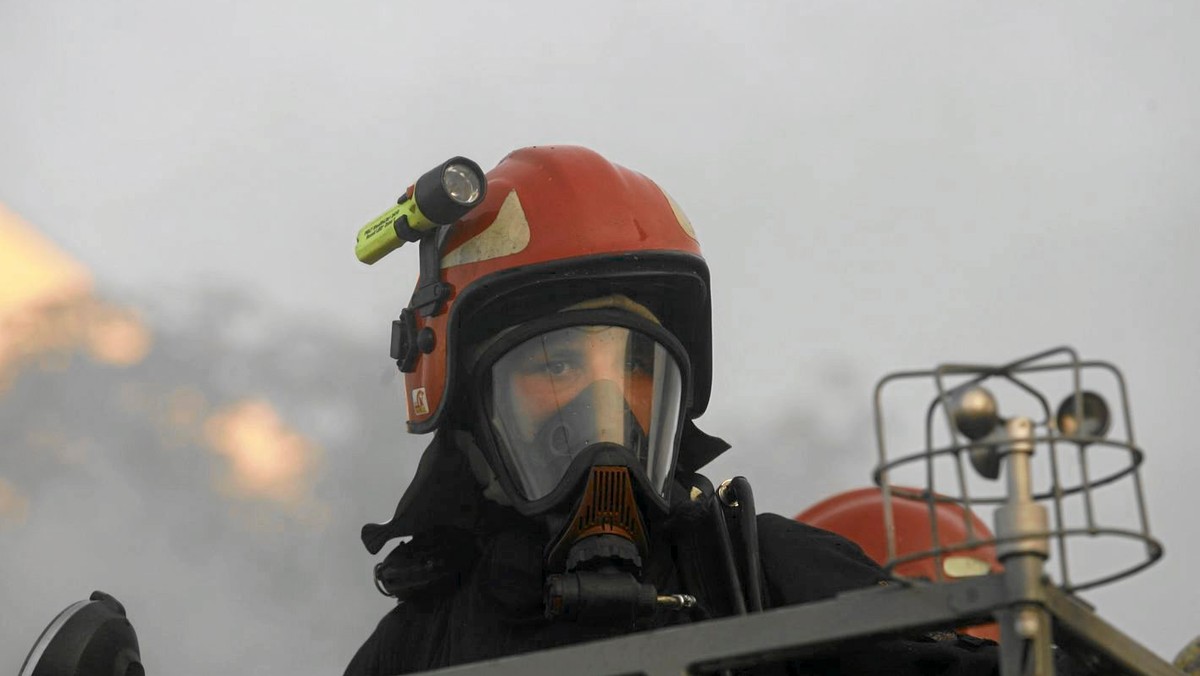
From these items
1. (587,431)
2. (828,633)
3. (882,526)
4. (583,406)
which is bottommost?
(828,633)

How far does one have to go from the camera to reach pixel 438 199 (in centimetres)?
743

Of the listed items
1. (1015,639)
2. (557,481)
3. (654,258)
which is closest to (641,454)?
(557,481)

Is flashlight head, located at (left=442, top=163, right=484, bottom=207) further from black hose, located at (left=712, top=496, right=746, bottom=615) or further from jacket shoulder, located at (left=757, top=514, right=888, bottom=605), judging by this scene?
jacket shoulder, located at (left=757, top=514, right=888, bottom=605)

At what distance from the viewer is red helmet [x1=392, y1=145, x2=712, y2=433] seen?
7.23 m

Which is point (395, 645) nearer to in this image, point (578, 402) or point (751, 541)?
point (578, 402)

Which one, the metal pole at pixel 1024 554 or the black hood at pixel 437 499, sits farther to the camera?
the black hood at pixel 437 499

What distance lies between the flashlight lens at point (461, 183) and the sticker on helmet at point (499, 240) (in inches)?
5.2

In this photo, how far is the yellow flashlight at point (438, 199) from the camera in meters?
7.44

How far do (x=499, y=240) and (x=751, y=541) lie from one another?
167 centimetres

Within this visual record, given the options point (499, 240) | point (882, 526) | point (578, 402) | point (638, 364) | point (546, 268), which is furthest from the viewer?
point (882, 526)

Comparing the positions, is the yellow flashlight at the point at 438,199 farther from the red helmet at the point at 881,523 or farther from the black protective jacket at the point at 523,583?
the red helmet at the point at 881,523

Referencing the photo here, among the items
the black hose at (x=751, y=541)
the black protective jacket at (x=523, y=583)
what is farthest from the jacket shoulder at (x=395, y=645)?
the black hose at (x=751, y=541)

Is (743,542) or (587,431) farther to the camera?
(587,431)

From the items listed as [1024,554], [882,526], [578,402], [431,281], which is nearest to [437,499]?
[578,402]
